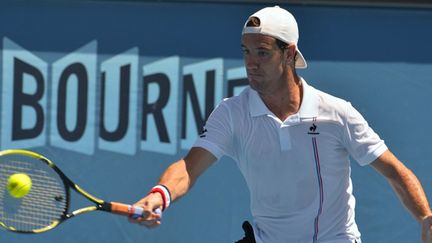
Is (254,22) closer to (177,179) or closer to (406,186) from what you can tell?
(177,179)

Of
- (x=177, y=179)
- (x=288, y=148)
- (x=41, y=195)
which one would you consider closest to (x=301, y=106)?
(x=288, y=148)

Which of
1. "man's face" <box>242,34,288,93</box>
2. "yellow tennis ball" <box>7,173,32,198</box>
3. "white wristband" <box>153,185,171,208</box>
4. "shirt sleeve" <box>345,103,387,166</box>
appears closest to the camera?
"white wristband" <box>153,185,171,208</box>

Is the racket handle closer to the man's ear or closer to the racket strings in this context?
the racket strings

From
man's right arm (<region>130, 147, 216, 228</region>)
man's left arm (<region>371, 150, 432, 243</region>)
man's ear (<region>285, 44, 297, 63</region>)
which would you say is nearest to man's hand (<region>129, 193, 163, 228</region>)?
man's right arm (<region>130, 147, 216, 228</region>)

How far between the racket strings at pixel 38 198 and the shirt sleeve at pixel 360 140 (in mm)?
1236

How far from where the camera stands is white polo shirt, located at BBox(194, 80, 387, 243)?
15.6ft

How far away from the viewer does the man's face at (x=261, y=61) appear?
185 inches

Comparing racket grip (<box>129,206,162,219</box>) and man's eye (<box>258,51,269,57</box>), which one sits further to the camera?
man's eye (<box>258,51,269,57</box>)

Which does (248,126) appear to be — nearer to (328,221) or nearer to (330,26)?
(328,221)

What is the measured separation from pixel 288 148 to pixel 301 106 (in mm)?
207

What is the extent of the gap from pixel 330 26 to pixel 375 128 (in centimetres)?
69

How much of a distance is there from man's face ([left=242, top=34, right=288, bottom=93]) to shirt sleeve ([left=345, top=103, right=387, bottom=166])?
1.20 feet

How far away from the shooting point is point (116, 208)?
4242mm

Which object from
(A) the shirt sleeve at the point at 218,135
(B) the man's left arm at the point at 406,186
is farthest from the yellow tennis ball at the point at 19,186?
(B) the man's left arm at the point at 406,186
